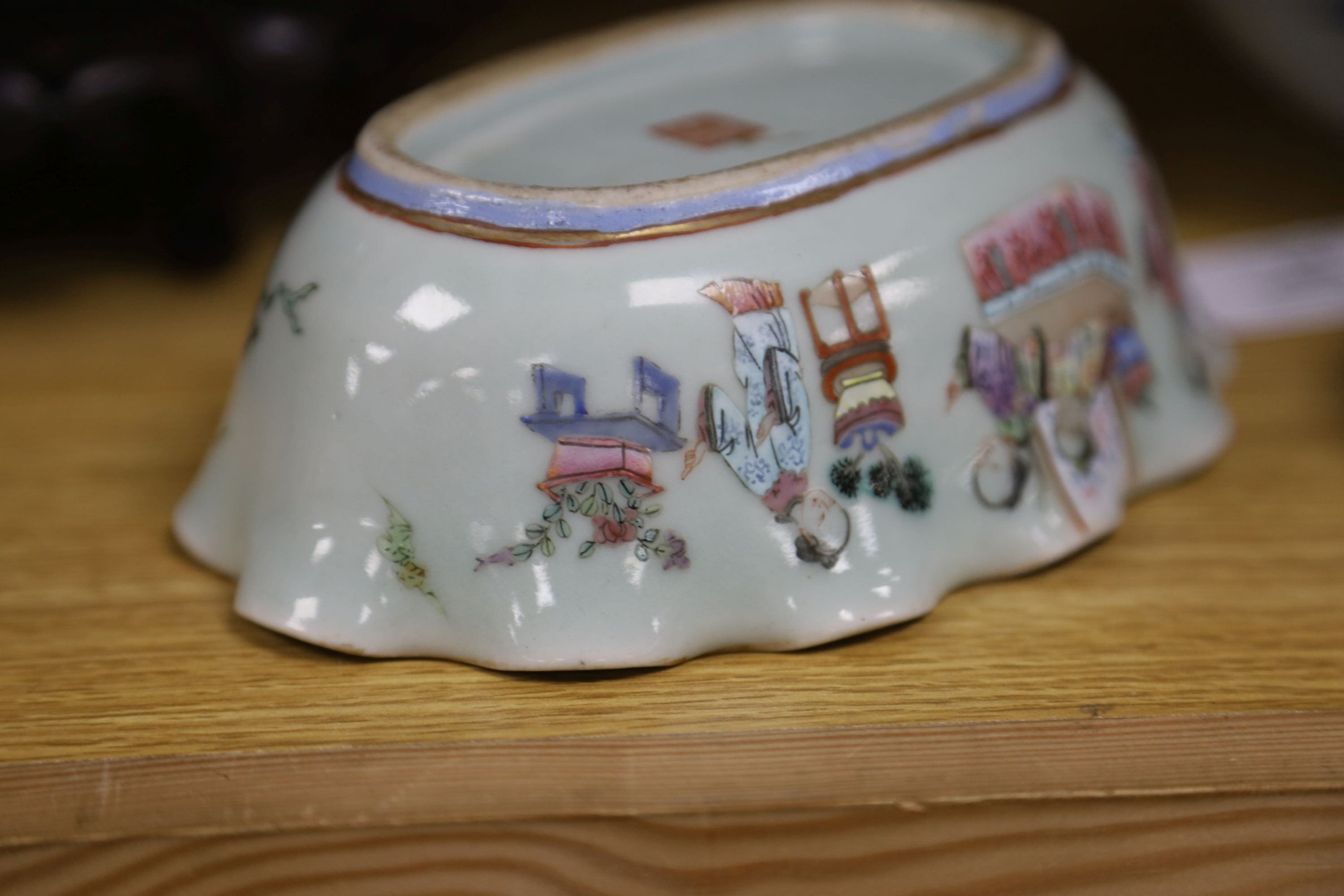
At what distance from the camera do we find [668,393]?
1.94ft

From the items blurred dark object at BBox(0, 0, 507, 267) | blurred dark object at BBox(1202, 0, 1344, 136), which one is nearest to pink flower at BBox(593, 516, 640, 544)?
blurred dark object at BBox(0, 0, 507, 267)

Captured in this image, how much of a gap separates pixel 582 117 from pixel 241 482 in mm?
267

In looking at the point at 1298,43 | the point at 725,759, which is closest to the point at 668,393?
the point at 725,759

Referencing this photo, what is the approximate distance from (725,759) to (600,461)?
0.14 metres

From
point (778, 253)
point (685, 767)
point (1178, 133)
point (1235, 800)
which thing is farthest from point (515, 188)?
point (1178, 133)

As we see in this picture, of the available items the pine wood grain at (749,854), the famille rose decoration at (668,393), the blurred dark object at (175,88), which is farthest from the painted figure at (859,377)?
the blurred dark object at (175,88)

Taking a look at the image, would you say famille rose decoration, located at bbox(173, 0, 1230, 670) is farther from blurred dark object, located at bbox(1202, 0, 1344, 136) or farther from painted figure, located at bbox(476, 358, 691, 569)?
blurred dark object, located at bbox(1202, 0, 1344, 136)

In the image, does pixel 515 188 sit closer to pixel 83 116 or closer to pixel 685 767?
pixel 685 767

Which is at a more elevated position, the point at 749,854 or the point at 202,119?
the point at 202,119

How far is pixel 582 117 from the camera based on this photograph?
759 mm

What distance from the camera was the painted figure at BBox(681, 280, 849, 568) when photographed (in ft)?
1.96

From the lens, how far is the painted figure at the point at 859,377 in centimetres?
61

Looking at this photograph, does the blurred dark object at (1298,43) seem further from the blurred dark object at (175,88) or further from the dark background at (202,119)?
the blurred dark object at (175,88)

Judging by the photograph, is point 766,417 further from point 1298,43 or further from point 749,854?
point 1298,43
